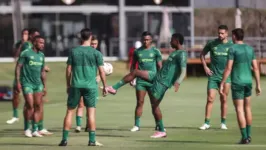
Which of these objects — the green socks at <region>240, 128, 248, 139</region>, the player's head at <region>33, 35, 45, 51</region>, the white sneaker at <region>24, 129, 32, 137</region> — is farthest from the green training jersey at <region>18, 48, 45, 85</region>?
Result: the green socks at <region>240, 128, 248, 139</region>

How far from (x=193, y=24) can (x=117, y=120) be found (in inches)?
1562

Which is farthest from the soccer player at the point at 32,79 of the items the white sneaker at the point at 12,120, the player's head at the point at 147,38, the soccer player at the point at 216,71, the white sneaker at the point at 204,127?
the white sneaker at the point at 12,120

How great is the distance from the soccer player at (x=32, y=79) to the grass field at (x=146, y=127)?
1.60ft

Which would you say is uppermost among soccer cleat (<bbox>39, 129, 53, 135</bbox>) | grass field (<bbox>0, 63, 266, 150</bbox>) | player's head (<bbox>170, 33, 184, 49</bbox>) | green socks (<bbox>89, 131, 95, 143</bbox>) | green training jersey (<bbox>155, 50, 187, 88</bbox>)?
player's head (<bbox>170, 33, 184, 49</bbox>)

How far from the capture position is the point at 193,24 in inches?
2520

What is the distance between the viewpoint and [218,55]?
2205 centimetres

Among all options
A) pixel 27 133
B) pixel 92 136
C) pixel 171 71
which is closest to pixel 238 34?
pixel 171 71

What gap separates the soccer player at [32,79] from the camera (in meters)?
20.2

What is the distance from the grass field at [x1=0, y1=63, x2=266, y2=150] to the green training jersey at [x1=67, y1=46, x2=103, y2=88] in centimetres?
108

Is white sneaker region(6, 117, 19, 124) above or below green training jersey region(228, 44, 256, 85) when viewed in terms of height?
below

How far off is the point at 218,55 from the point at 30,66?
4.12 metres

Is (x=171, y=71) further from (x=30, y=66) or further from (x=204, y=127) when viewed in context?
(x=30, y=66)

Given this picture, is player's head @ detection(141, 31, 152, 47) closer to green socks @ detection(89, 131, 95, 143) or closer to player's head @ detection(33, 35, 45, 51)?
player's head @ detection(33, 35, 45, 51)

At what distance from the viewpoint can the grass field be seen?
60.2ft
